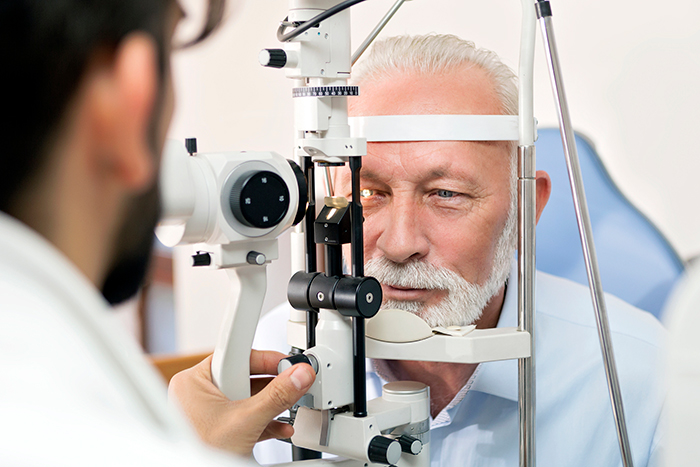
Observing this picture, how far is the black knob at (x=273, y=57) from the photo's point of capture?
852 mm

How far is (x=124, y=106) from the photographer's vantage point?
0.30 meters

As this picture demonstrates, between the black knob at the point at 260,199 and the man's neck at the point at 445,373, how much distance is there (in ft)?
2.10

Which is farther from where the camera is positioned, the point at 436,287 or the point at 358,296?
the point at 436,287

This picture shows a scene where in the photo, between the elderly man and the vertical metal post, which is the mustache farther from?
the vertical metal post

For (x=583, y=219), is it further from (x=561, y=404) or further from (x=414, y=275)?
(x=561, y=404)

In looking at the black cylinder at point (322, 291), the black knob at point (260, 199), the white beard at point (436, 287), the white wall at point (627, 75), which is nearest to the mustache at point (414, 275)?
the white beard at point (436, 287)

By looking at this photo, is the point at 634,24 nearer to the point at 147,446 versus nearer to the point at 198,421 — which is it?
the point at 198,421

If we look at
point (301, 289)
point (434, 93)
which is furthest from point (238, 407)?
point (434, 93)

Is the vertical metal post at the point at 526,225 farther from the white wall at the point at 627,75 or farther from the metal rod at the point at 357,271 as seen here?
the white wall at the point at 627,75

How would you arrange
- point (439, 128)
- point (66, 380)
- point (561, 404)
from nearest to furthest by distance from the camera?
Answer: point (66, 380)
point (439, 128)
point (561, 404)

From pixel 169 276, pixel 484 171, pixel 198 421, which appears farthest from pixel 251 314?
pixel 169 276

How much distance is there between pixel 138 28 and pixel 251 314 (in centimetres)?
61

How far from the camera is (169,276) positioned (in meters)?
2.77

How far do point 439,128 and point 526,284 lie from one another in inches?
11.5
